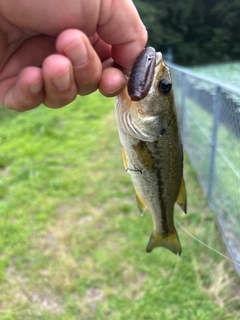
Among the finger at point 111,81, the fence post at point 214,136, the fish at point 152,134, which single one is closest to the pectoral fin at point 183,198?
the fish at point 152,134

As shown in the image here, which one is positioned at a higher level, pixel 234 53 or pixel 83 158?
pixel 83 158

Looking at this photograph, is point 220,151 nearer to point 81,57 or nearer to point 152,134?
point 152,134

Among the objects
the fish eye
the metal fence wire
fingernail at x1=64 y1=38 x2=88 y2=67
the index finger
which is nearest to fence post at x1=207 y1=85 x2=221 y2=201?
the metal fence wire

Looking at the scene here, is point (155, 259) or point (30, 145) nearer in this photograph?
point (155, 259)

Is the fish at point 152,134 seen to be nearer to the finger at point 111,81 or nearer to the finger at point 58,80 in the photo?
the finger at point 111,81

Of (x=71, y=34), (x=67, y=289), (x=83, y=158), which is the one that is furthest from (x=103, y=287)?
(x=83, y=158)

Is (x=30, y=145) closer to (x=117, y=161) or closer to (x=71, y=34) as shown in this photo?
(x=117, y=161)
